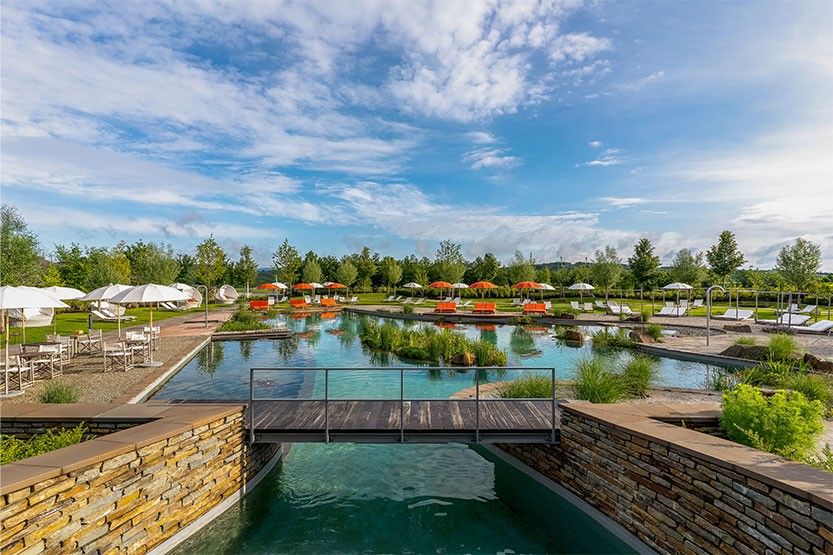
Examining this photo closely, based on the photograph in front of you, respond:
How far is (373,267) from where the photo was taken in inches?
2173

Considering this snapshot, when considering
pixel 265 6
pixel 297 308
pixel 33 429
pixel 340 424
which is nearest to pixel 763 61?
pixel 340 424

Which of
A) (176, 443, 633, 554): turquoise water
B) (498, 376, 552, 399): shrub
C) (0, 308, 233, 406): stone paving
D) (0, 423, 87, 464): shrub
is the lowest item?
(176, 443, 633, 554): turquoise water

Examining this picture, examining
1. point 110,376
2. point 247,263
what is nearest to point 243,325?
point 110,376

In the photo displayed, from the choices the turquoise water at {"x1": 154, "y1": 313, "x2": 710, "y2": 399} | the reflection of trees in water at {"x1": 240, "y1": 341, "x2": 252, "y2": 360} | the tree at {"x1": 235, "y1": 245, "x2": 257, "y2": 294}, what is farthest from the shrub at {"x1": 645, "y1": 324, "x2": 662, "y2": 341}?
the tree at {"x1": 235, "y1": 245, "x2": 257, "y2": 294}

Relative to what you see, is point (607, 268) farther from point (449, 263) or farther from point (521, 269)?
point (449, 263)

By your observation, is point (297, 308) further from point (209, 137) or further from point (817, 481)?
point (817, 481)

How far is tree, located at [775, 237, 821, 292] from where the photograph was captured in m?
32.2

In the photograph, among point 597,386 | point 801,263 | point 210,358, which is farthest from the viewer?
point 801,263

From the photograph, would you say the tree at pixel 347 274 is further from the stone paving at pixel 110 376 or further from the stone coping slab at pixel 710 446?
the stone coping slab at pixel 710 446

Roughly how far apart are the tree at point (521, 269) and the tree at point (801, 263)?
20.7m

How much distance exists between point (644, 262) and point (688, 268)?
564cm

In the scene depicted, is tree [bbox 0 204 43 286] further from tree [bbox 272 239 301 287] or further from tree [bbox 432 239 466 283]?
tree [bbox 432 239 466 283]

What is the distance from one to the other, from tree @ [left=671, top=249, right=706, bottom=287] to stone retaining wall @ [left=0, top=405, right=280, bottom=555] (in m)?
43.5

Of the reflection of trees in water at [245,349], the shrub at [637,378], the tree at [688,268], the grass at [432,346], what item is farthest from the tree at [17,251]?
the tree at [688,268]
